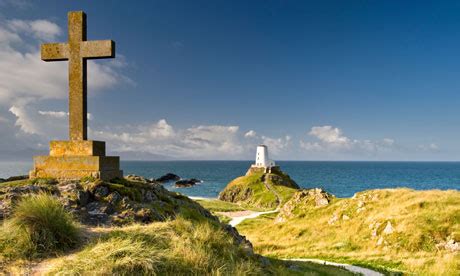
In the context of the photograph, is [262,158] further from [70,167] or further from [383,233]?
[70,167]

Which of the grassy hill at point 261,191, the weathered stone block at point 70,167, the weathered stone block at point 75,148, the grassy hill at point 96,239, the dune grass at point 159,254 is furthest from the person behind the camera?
the grassy hill at point 261,191

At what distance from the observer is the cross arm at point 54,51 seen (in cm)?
1261

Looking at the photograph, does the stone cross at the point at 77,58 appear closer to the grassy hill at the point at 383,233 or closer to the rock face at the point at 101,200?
the rock face at the point at 101,200

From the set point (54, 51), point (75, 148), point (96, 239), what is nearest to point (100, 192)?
point (75, 148)

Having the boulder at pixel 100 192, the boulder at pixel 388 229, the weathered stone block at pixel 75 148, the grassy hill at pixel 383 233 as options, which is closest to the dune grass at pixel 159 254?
the boulder at pixel 100 192

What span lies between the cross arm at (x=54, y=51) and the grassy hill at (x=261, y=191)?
6877cm

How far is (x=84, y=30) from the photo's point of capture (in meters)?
12.7

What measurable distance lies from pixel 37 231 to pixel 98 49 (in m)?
7.83

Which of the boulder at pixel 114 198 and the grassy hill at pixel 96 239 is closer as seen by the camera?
the grassy hill at pixel 96 239

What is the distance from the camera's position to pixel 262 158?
4592 inches

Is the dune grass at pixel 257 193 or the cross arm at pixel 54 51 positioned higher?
the cross arm at pixel 54 51

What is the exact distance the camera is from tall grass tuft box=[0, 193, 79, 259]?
658cm

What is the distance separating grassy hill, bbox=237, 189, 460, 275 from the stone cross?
17227 millimetres

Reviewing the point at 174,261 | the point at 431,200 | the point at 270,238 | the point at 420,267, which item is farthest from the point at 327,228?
the point at 174,261
